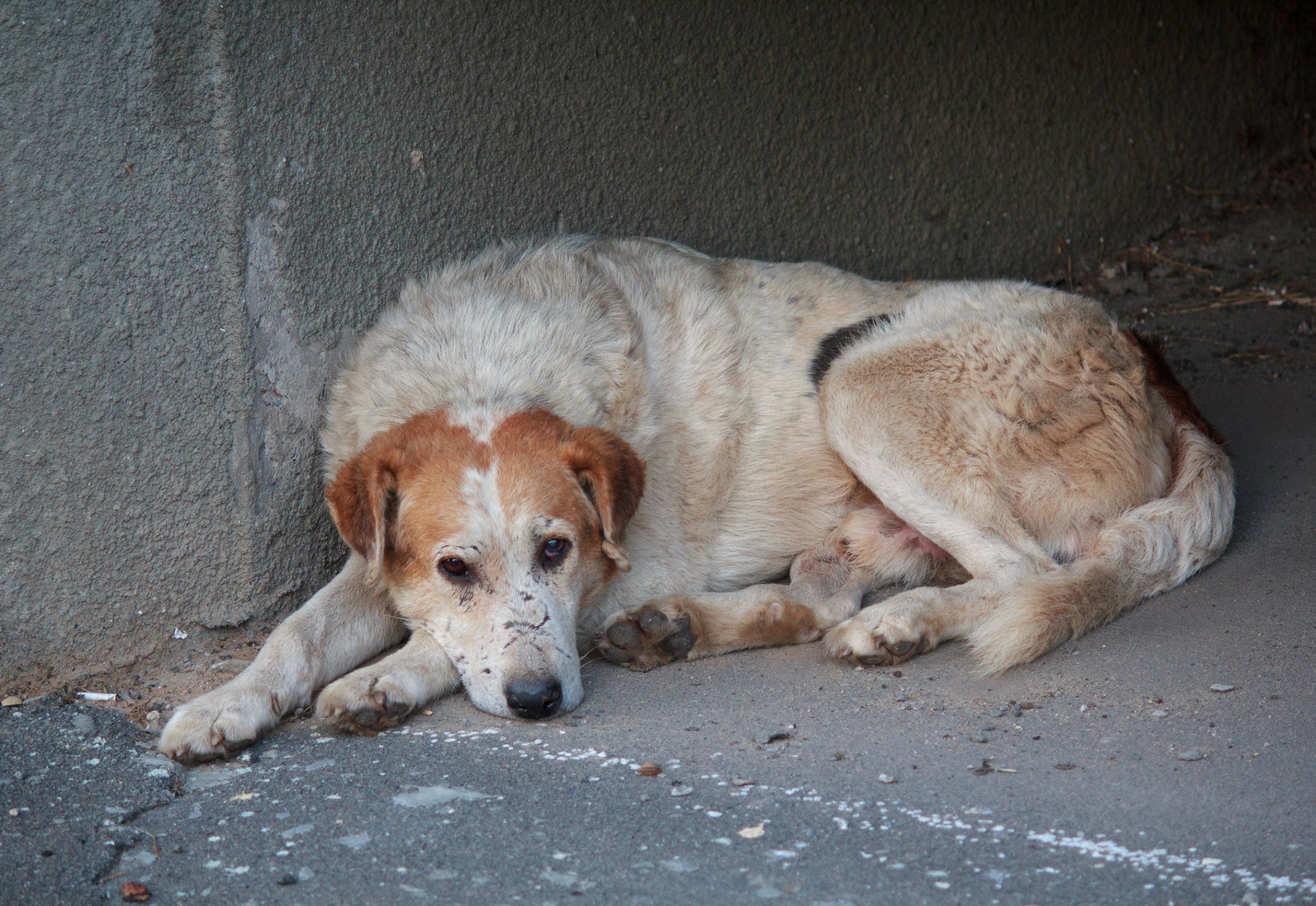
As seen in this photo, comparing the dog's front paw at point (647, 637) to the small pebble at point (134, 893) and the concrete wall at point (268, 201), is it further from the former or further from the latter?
the small pebble at point (134, 893)

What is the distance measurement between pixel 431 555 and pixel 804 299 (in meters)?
1.85

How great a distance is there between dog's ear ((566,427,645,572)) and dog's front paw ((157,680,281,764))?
106 cm

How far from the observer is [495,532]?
3.45m

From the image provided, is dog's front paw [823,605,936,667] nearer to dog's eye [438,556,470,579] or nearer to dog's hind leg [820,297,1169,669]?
dog's hind leg [820,297,1169,669]

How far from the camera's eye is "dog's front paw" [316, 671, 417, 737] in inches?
131

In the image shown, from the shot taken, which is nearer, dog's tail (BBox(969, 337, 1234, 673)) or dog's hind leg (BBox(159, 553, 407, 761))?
dog's hind leg (BBox(159, 553, 407, 761))

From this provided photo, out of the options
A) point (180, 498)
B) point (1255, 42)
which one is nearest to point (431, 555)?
point (180, 498)

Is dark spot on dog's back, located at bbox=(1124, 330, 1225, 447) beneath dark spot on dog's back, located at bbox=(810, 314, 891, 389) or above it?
beneath

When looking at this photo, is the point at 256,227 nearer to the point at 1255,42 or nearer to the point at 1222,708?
the point at 1222,708

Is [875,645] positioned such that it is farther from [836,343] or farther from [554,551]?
[836,343]

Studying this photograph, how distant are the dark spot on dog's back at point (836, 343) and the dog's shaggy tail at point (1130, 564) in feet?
3.49

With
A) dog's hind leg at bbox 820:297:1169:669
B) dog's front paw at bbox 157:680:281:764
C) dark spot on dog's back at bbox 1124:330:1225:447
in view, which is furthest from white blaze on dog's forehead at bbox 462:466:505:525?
dark spot on dog's back at bbox 1124:330:1225:447

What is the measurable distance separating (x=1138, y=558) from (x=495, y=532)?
2076mm

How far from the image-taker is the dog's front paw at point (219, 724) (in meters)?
3.16
